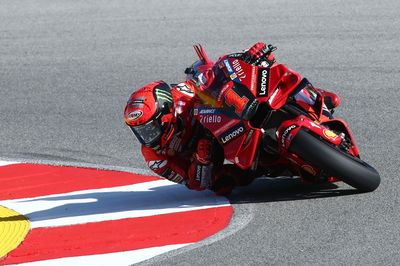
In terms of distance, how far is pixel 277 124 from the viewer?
7062 millimetres

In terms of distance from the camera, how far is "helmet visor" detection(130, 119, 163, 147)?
280 inches

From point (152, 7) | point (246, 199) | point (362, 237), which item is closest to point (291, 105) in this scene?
point (246, 199)

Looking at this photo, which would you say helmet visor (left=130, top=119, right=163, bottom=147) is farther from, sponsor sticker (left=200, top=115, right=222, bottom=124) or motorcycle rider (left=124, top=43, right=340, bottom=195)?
sponsor sticker (left=200, top=115, right=222, bottom=124)

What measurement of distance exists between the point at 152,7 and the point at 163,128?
728 cm

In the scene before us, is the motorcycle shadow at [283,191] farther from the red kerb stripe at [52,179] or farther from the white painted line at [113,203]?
the red kerb stripe at [52,179]

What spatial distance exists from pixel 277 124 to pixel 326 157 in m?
0.54

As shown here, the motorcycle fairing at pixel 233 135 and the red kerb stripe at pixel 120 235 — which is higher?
the motorcycle fairing at pixel 233 135

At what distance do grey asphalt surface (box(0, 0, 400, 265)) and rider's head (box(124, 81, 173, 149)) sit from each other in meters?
0.85

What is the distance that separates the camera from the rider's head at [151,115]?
278 inches

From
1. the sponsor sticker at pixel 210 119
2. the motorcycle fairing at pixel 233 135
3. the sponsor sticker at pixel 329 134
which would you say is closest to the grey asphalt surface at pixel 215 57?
the motorcycle fairing at pixel 233 135

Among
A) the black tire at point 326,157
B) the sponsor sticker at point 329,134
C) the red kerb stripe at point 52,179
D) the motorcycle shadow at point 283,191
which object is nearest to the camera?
the black tire at point 326,157

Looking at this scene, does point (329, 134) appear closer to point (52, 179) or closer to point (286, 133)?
point (286, 133)

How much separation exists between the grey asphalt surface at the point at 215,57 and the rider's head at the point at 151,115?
85 cm

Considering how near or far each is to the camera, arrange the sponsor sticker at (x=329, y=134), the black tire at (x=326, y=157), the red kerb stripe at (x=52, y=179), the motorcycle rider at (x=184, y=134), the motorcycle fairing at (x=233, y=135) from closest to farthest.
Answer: the black tire at (x=326, y=157) < the sponsor sticker at (x=329, y=134) < the motorcycle fairing at (x=233, y=135) < the motorcycle rider at (x=184, y=134) < the red kerb stripe at (x=52, y=179)
